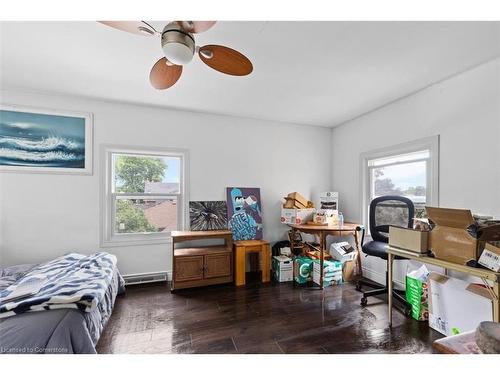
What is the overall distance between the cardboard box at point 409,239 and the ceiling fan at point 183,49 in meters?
1.82

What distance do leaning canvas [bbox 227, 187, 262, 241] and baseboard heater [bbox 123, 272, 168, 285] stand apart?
3.71 ft

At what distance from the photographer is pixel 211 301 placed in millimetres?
2508

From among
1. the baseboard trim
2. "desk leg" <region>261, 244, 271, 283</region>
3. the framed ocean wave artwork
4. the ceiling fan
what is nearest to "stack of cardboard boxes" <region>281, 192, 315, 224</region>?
"desk leg" <region>261, 244, 271, 283</region>

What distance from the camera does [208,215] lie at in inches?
129

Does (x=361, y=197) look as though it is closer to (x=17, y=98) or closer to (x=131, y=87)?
(x=131, y=87)

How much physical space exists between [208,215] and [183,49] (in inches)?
94.6

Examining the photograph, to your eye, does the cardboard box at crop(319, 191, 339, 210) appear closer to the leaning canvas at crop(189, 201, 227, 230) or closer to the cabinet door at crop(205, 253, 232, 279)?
the leaning canvas at crop(189, 201, 227, 230)

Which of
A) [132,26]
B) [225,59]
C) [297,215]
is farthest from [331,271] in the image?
[132,26]

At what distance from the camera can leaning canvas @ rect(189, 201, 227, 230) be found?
321cm

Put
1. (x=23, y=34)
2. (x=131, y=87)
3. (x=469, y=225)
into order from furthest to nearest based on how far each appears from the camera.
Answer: (x=131, y=87), (x=23, y=34), (x=469, y=225)

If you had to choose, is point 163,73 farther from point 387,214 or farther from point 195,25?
point 387,214

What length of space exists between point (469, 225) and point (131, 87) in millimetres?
3301
